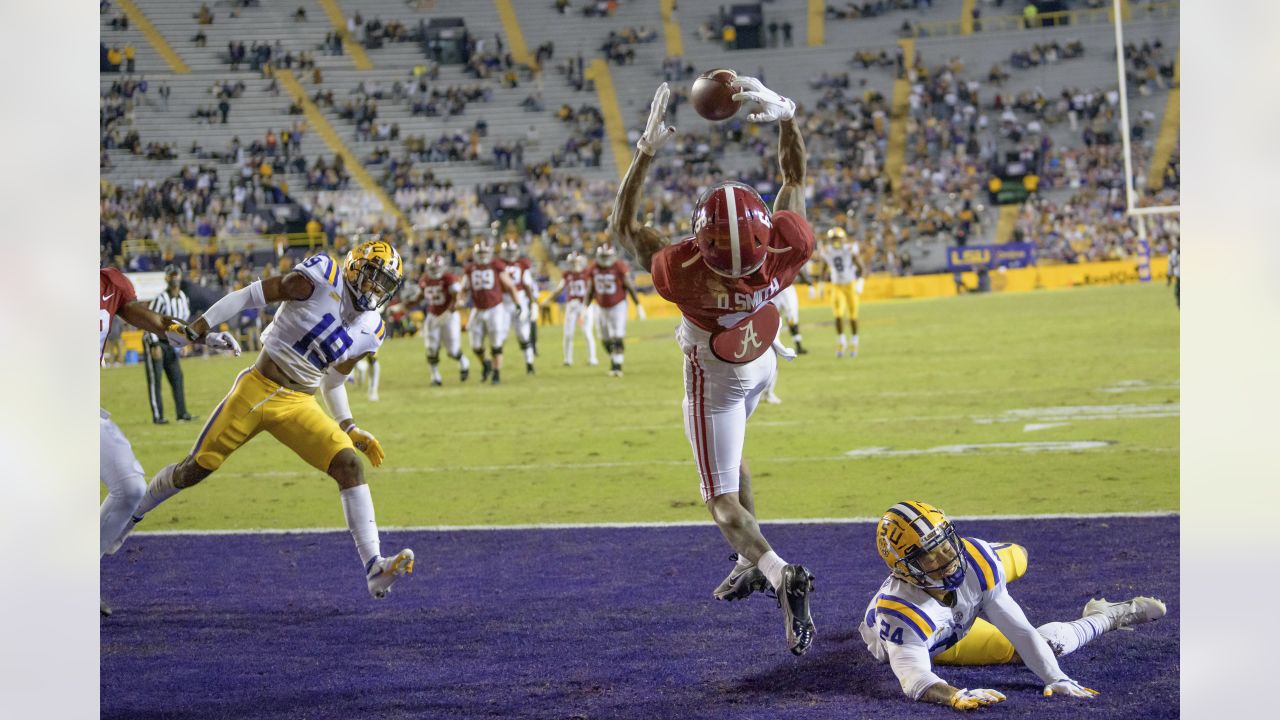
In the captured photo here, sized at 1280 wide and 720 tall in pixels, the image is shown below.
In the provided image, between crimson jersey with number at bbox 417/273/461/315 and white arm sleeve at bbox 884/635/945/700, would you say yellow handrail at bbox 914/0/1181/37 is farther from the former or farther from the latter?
white arm sleeve at bbox 884/635/945/700

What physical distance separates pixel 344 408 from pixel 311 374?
339 millimetres

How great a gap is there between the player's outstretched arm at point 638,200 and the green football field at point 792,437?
12.0ft

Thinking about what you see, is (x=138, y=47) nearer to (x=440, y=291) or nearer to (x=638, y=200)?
(x=440, y=291)

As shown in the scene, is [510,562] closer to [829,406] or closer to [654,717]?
[654,717]

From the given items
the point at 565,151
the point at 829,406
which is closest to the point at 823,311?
the point at 565,151

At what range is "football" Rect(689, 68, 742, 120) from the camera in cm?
517

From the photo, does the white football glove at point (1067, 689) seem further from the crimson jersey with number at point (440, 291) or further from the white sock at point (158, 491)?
the crimson jersey with number at point (440, 291)

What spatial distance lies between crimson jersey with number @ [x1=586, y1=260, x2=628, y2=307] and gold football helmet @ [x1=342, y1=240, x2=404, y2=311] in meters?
9.89

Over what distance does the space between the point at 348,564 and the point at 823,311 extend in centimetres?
1767

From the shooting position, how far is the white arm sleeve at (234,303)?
18.7 ft

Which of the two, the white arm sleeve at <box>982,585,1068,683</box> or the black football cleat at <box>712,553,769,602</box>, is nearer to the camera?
the white arm sleeve at <box>982,585,1068,683</box>

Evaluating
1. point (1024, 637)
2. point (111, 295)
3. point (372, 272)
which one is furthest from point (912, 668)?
point (111, 295)

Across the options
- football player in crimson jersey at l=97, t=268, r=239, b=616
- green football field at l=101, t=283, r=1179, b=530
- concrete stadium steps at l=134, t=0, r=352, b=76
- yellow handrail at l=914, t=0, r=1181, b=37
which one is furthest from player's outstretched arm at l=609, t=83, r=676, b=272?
yellow handrail at l=914, t=0, r=1181, b=37

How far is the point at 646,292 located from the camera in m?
26.1
